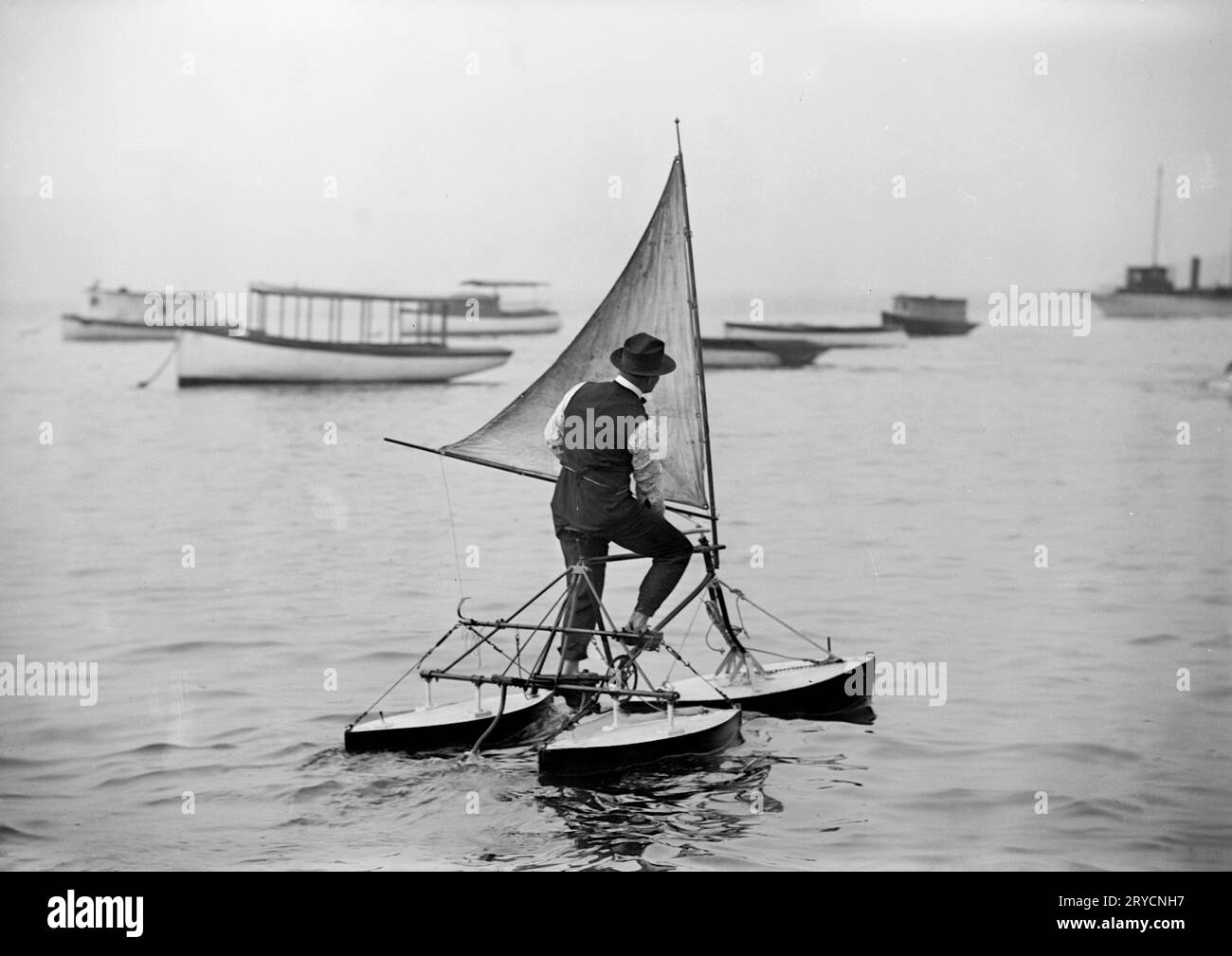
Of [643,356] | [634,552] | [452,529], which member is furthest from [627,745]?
[452,529]

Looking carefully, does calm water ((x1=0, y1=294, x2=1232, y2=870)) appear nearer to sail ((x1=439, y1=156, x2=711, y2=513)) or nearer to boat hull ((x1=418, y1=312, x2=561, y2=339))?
boat hull ((x1=418, y1=312, x2=561, y2=339))

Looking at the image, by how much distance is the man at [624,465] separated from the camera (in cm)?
532

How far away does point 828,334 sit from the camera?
6738 mm

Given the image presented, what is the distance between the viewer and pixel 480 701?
18.6 feet

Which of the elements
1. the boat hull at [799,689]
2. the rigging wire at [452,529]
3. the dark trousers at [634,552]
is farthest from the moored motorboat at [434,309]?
the boat hull at [799,689]

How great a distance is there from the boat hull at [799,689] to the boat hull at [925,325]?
151cm

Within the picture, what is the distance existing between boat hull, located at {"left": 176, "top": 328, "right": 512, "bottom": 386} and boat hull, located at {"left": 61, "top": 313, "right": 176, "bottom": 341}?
15cm

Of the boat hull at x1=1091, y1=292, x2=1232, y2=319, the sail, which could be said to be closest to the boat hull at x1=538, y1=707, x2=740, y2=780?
the sail

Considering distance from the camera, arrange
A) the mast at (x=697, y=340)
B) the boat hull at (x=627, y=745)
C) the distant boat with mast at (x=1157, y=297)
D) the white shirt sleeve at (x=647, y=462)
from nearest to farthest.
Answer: the boat hull at (x=627, y=745) → the white shirt sleeve at (x=647, y=462) → the mast at (x=697, y=340) → the distant boat with mast at (x=1157, y=297)

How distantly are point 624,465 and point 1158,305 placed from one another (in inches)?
106

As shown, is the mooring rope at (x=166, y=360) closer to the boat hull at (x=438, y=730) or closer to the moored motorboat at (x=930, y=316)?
the boat hull at (x=438, y=730)

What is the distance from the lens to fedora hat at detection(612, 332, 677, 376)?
531cm
